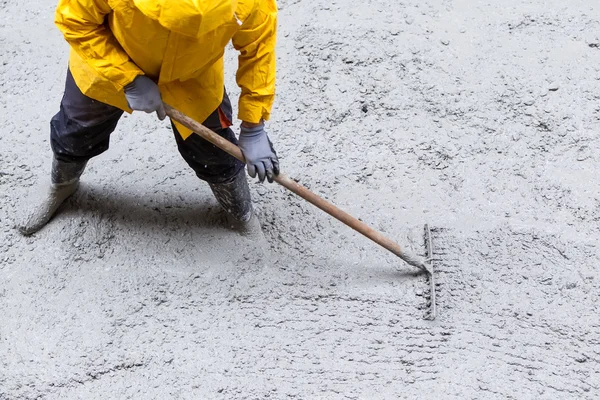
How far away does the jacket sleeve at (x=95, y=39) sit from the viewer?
1.73 meters

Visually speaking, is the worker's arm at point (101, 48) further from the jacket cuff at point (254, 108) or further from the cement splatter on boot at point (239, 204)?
the cement splatter on boot at point (239, 204)

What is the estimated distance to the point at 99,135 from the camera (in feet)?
7.11

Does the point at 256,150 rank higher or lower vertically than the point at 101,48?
lower

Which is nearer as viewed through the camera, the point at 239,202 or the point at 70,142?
the point at 70,142

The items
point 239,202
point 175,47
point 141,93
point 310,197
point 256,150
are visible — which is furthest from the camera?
point 239,202


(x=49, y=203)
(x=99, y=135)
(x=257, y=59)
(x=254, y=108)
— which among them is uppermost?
Result: (x=257, y=59)

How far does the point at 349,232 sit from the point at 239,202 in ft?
1.18

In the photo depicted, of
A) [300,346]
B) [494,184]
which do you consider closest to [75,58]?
[300,346]

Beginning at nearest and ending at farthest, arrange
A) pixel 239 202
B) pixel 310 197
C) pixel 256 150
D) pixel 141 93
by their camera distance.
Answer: pixel 141 93, pixel 256 150, pixel 310 197, pixel 239 202

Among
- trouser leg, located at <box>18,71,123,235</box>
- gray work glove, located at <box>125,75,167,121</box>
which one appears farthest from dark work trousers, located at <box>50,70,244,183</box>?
gray work glove, located at <box>125,75,167,121</box>

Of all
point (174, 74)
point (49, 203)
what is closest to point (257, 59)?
point (174, 74)

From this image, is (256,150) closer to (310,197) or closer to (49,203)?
(310,197)

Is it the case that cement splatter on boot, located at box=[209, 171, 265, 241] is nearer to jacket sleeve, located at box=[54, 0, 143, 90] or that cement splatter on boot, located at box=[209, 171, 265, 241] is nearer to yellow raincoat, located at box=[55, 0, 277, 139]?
yellow raincoat, located at box=[55, 0, 277, 139]

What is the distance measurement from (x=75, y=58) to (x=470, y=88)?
1.39m
